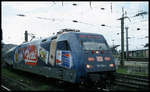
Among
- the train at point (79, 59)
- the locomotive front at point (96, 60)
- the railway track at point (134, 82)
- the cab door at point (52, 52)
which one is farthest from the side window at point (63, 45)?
the railway track at point (134, 82)

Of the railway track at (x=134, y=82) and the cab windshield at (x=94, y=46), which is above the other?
the cab windshield at (x=94, y=46)

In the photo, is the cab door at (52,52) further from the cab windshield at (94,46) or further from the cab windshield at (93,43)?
the cab windshield at (94,46)

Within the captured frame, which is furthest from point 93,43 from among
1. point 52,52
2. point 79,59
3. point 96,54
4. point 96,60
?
point 52,52

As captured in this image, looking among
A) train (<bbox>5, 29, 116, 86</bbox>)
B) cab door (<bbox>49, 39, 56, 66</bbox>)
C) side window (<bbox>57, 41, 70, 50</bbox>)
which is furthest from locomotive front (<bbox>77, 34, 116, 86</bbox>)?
cab door (<bbox>49, 39, 56, 66</bbox>)

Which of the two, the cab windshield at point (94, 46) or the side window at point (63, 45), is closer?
the cab windshield at point (94, 46)

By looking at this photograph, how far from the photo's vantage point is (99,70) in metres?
10.1

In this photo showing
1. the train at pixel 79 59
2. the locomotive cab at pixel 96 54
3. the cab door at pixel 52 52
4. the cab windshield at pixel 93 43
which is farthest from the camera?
the cab door at pixel 52 52

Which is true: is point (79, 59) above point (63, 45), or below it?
below

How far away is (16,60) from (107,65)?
13.1 m

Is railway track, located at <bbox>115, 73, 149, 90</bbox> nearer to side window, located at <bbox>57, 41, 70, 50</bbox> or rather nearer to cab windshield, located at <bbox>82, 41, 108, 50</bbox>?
cab windshield, located at <bbox>82, 41, 108, 50</bbox>

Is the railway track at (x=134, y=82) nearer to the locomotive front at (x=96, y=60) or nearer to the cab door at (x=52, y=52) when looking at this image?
the locomotive front at (x=96, y=60)

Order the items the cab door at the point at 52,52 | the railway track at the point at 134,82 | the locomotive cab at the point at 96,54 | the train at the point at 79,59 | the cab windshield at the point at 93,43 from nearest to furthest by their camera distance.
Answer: the train at the point at 79,59 < the locomotive cab at the point at 96,54 < the railway track at the point at 134,82 < the cab windshield at the point at 93,43 < the cab door at the point at 52,52

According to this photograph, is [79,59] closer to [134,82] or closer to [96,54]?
[96,54]

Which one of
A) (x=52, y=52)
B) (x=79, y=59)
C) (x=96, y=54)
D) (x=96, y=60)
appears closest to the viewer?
(x=79, y=59)
